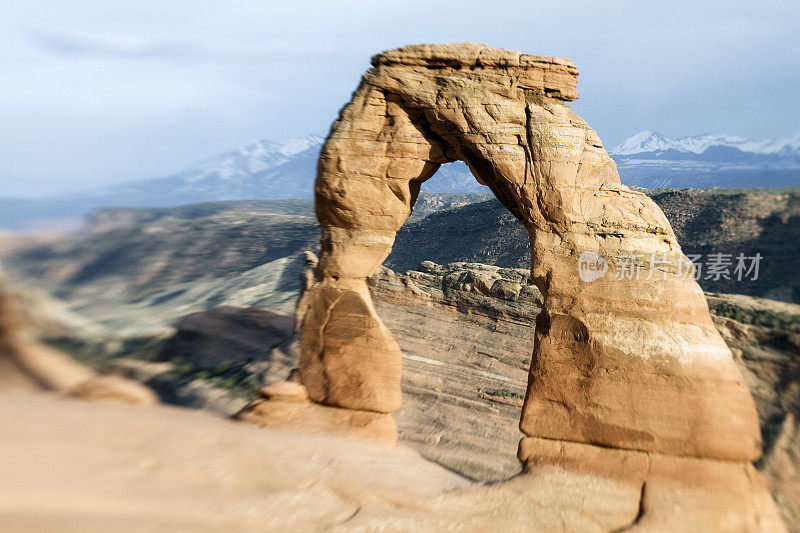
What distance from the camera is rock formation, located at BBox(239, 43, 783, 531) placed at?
7391mm

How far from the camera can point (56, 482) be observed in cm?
469

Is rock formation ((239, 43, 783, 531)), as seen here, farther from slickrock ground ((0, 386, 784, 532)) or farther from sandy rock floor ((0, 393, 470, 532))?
sandy rock floor ((0, 393, 470, 532))

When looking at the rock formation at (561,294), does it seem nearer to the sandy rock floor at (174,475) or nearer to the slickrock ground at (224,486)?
the slickrock ground at (224,486)

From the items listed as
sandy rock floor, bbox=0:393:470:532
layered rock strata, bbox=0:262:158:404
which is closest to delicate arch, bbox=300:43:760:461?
sandy rock floor, bbox=0:393:470:532

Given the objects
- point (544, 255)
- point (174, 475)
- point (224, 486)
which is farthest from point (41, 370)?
point (544, 255)

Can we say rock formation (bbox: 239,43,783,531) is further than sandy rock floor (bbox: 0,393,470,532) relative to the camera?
Yes

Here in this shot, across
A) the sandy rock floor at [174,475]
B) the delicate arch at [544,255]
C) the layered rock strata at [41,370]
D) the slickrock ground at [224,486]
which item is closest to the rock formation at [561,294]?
the delicate arch at [544,255]

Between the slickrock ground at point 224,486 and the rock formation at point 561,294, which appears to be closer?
the slickrock ground at point 224,486

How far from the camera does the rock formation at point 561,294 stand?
24.2ft

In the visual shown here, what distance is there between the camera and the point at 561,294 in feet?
27.8

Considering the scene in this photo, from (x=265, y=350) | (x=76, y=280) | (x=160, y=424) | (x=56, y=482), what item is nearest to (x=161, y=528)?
(x=56, y=482)

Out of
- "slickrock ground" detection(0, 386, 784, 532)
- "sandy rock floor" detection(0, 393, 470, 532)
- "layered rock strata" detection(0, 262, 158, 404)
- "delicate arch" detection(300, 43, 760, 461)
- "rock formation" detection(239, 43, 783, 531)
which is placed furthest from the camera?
"delicate arch" detection(300, 43, 760, 461)

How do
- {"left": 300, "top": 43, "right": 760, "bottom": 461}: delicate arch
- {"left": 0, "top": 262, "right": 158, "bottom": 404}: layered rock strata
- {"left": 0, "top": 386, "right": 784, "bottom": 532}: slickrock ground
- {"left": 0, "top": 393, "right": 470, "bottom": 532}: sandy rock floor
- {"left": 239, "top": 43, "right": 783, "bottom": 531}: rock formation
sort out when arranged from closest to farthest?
{"left": 0, "top": 393, "right": 470, "bottom": 532}: sandy rock floor < {"left": 0, "top": 386, "right": 784, "bottom": 532}: slickrock ground < {"left": 0, "top": 262, "right": 158, "bottom": 404}: layered rock strata < {"left": 239, "top": 43, "right": 783, "bottom": 531}: rock formation < {"left": 300, "top": 43, "right": 760, "bottom": 461}: delicate arch

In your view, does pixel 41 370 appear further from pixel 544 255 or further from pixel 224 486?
pixel 544 255
